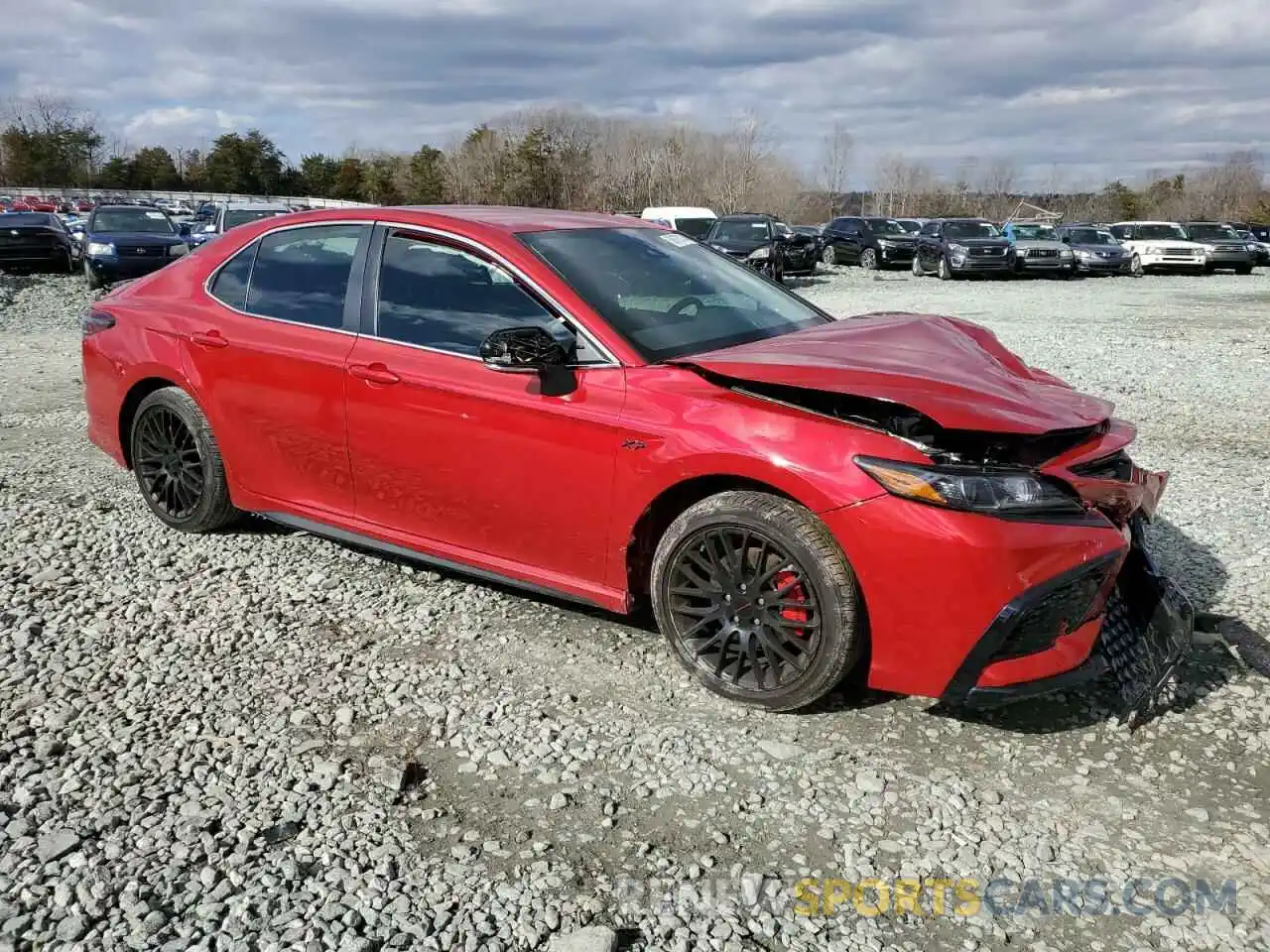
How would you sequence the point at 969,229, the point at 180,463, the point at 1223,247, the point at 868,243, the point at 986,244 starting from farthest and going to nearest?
1. the point at 868,243
2. the point at 1223,247
3. the point at 969,229
4. the point at 986,244
5. the point at 180,463

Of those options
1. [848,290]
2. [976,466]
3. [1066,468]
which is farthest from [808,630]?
[848,290]

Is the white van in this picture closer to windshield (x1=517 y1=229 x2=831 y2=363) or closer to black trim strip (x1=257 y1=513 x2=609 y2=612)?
windshield (x1=517 y1=229 x2=831 y2=363)

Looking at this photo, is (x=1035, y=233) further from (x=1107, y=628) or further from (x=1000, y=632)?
(x=1000, y=632)

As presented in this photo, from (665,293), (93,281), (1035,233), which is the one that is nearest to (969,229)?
(1035,233)

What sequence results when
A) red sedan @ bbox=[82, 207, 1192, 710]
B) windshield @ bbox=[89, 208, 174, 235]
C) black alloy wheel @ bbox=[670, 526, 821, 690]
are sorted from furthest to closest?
windshield @ bbox=[89, 208, 174, 235]
black alloy wheel @ bbox=[670, 526, 821, 690]
red sedan @ bbox=[82, 207, 1192, 710]

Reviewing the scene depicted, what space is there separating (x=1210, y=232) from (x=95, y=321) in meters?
34.4

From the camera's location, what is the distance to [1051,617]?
3207 millimetres

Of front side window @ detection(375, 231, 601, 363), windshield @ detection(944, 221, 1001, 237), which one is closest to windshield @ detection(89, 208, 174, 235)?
front side window @ detection(375, 231, 601, 363)

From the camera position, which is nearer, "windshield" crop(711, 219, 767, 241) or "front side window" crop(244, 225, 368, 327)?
"front side window" crop(244, 225, 368, 327)

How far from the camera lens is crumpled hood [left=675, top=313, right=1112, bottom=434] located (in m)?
3.25

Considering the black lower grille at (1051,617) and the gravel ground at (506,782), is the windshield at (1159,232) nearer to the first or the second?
the gravel ground at (506,782)

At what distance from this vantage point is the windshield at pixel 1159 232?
103 feet

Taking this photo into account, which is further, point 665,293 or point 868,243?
point 868,243

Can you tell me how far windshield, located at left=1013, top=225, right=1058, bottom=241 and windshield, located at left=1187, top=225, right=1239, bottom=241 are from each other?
5.39 m
